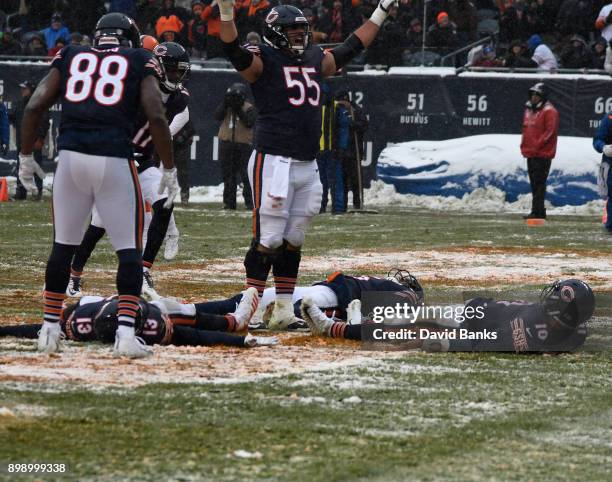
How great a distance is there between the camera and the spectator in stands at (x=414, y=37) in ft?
83.6

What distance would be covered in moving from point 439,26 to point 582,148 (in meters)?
3.57

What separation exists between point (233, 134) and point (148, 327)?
48.9 ft

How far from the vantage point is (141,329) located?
25.3 ft

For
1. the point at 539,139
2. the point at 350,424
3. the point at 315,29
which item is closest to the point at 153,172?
the point at 350,424

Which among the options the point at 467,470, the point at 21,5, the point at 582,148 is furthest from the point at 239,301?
the point at 21,5

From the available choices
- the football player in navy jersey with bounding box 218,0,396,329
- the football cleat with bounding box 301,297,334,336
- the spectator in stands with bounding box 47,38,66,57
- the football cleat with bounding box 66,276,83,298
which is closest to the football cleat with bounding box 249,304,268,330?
the football player in navy jersey with bounding box 218,0,396,329

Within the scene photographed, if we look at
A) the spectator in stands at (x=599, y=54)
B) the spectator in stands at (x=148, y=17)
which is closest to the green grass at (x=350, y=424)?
the spectator in stands at (x=599, y=54)

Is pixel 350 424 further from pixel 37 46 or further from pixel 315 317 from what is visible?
pixel 37 46

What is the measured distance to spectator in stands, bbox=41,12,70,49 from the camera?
2750 centimetres

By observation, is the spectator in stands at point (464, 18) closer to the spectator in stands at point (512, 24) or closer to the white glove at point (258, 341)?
the spectator in stands at point (512, 24)

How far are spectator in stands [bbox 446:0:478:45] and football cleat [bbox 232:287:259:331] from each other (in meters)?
17.6

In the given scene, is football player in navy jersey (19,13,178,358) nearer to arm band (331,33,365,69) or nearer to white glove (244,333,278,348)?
white glove (244,333,278,348)

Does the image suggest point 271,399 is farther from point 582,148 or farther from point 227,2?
point 582,148

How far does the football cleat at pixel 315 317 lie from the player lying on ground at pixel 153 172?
2267mm
